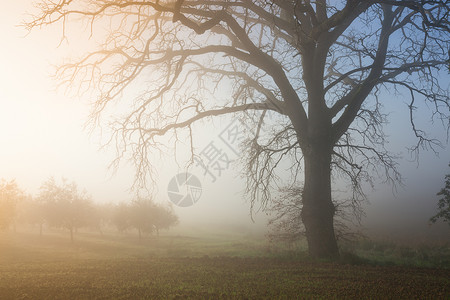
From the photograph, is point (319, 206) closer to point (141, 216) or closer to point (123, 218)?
point (141, 216)

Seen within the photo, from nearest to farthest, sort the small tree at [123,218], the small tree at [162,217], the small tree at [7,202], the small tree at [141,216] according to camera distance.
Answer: the small tree at [7,202]
the small tree at [141,216]
the small tree at [123,218]
the small tree at [162,217]

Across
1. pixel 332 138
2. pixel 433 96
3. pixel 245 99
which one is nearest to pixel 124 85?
pixel 245 99

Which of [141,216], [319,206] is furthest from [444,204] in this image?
[141,216]

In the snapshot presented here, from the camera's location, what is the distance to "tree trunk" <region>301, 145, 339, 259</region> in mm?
8688

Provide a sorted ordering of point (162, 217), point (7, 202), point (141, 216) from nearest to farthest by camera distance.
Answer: point (7, 202) → point (141, 216) → point (162, 217)

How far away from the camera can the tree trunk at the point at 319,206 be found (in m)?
8.69

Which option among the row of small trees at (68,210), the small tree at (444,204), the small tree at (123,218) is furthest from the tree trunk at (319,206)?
the small tree at (123,218)

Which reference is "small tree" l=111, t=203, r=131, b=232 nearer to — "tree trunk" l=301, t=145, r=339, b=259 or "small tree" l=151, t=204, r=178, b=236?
"small tree" l=151, t=204, r=178, b=236

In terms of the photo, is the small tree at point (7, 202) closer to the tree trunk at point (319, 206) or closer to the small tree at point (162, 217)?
the small tree at point (162, 217)

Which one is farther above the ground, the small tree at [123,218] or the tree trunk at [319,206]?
the tree trunk at [319,206]

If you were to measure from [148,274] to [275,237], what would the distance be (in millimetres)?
6680

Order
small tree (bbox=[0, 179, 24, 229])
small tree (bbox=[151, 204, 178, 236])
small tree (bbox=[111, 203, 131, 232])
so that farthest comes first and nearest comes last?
1. small tree (bbox=[151, 204, 178, 236])
2. small tree (bbox=[111, 203, 131, 232])
3. small tree (bbox=[0, 179, 24, 229])

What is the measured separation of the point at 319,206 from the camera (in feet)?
29.3

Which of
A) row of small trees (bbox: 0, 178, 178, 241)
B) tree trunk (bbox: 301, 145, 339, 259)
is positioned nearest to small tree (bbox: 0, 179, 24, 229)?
row of small trees (bbox: 0, 178, 178, 241)
